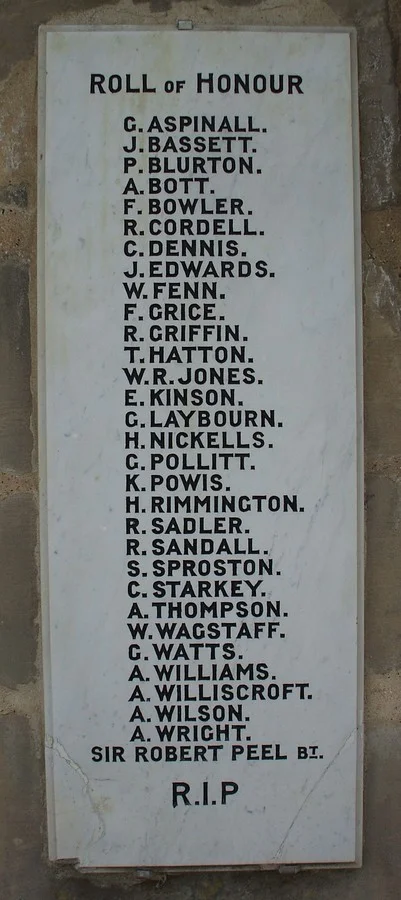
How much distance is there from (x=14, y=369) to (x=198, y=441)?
340 millimetres

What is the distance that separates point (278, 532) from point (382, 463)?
220 millimetres

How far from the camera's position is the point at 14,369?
1340 mm

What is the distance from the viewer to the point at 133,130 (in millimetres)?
1297

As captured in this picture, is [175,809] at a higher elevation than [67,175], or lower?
lower

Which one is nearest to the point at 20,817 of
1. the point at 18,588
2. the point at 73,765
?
the point at 73,765

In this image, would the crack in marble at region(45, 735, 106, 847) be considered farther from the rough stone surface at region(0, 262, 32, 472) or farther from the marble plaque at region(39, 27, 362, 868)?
the rough stone surface at region(0, 262, 32, 472)

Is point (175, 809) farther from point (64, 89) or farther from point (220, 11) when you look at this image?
point (220, 11)

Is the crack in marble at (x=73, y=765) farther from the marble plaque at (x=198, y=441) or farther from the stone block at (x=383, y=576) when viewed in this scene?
the stone block at (x=383, y=576)

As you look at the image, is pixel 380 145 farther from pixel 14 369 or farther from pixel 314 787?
pixel 314 787

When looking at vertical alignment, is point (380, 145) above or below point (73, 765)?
above

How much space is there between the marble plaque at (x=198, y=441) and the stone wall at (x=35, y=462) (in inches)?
1.9

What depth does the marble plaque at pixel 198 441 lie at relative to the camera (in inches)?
50.9

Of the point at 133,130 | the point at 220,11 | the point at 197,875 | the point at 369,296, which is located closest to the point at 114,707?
the point at 197,875

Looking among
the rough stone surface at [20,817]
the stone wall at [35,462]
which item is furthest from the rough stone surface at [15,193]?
the rough stone surface at [20,817]
